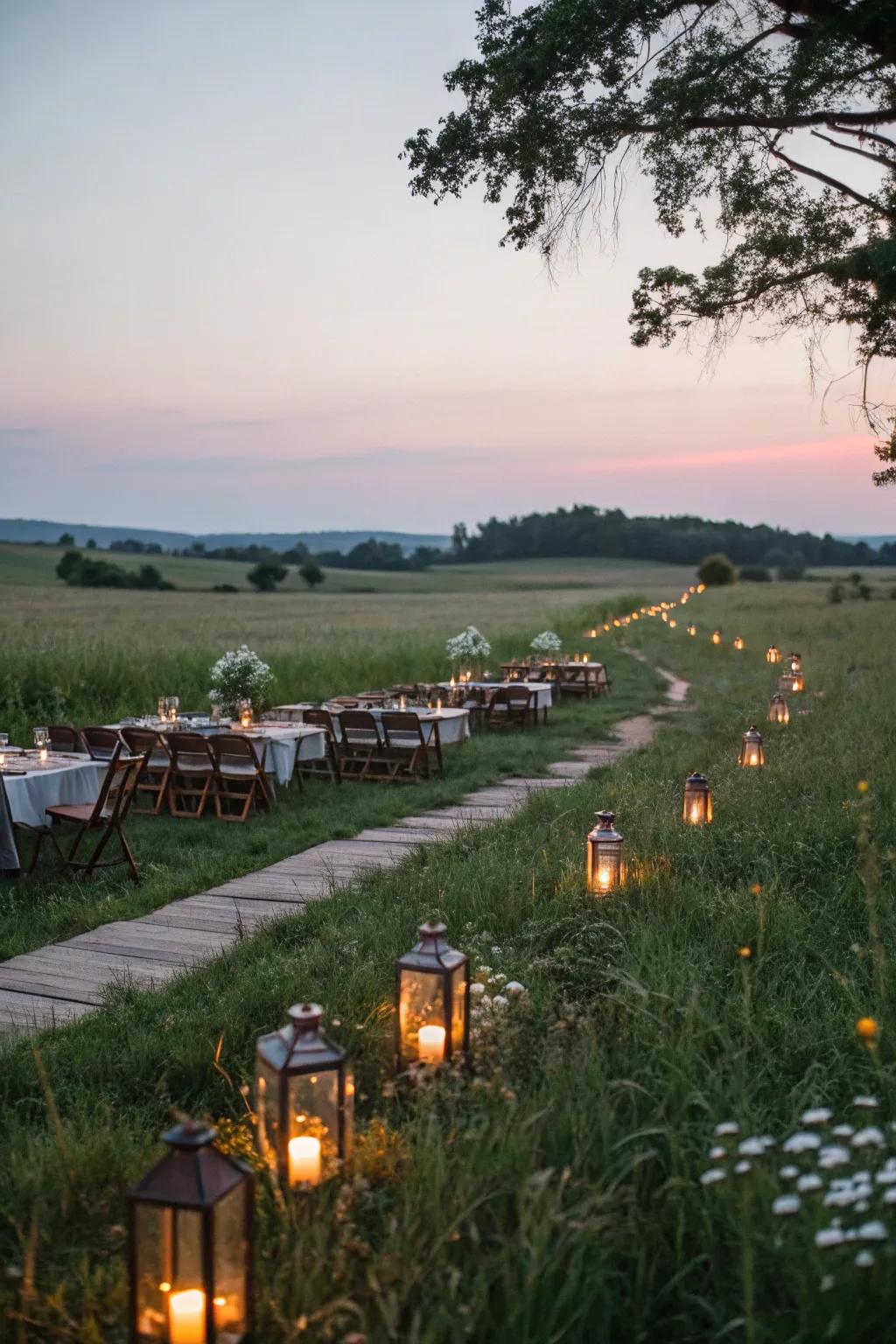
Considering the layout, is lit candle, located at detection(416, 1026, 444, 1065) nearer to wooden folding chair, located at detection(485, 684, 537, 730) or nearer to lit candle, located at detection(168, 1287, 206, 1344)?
lit candle, located at detection(168, 1287, 206, 1344)

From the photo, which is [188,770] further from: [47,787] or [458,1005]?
[458,1005]

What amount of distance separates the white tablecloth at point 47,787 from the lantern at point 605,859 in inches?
190

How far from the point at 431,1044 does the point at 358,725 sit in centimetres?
932

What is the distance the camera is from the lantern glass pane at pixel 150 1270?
7.98 feet

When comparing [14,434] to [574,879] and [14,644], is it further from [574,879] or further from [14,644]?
[574,879]

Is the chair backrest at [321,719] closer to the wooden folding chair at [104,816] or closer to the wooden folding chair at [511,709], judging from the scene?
the wooden folding chair at [104,816]

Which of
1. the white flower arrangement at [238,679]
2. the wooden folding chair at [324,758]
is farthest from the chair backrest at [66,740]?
the wooden folding chair at [324,758]

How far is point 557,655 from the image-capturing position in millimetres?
22406

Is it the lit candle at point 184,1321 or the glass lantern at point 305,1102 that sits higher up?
the glass lantern at point 305,1102

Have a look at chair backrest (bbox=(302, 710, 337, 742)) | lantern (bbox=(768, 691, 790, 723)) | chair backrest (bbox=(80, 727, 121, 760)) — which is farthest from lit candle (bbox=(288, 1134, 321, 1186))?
lantern (bbox=(768, 691, 790, 723))

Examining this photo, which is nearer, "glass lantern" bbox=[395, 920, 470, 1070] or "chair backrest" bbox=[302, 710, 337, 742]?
"glass lantern" bbox=[395, 920, 470, 1070]

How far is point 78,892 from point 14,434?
42.8m

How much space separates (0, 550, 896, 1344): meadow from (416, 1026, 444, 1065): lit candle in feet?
0.41

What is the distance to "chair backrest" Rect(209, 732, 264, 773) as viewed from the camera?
10875 millimetres
